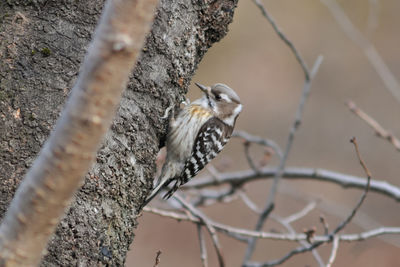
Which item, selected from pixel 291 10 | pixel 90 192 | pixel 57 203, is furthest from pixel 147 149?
pixel 291 10

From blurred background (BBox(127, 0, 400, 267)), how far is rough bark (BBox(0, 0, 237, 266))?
5.17 metres

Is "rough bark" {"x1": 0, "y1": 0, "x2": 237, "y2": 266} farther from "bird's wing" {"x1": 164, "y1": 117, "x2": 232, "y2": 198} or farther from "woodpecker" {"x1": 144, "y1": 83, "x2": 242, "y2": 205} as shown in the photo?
"bird's wing" {"x1": 164, "y1": 117, "x2": 232, "y2": 198}

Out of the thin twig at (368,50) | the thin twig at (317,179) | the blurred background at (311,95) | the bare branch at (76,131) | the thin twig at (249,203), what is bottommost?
the bare branch at (76,131)

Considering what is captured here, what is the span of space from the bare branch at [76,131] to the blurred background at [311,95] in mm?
6626

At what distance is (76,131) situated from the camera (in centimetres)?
127

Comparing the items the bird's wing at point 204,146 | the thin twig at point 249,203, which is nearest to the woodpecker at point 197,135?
the bird's wing at point 204,146

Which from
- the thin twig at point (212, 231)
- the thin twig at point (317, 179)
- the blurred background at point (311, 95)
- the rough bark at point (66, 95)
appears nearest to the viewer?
the rough bark at point (66, 95)

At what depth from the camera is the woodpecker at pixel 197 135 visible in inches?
172

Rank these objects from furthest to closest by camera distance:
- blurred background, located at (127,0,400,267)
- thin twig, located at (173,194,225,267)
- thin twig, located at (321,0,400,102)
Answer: blurred background, located at (127,0,400,267)
thin twig, located at (321,0,400,102)
thin twig, located at (173,194,225,267)

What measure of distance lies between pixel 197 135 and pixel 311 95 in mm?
4621

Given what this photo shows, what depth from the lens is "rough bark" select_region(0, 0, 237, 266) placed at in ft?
7.51

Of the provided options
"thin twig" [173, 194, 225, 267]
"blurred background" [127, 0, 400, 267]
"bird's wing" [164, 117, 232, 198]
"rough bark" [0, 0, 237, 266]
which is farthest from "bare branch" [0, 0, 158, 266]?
"blurred background" [127, 0, 400, 267]

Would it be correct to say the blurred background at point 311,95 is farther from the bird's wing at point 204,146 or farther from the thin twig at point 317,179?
the bird's wing at point 204,146

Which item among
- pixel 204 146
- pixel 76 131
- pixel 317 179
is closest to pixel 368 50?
pixel 317 179
